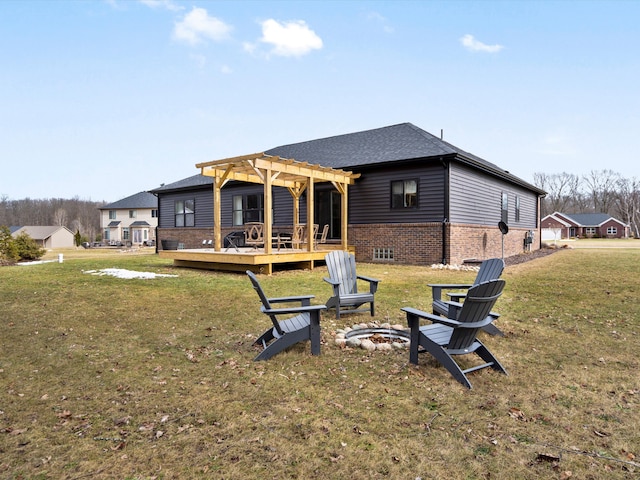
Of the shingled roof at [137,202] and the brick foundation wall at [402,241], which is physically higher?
the shingled roof at [137,202]

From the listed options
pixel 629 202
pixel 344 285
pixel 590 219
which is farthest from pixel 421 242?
pixel 629 202

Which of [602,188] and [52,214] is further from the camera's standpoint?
[52,214]

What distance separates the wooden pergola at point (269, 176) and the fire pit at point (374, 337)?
6.31 metres

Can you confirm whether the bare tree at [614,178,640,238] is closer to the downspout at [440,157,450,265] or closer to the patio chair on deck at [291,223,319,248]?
the downspout at [440,157,450,265]

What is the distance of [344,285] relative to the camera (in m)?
6.27

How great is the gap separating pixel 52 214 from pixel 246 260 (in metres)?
81.8

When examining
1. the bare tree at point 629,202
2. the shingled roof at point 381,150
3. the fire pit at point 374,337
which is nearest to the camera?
the fire pit at point 374,337

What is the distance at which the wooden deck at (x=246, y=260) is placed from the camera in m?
11.2

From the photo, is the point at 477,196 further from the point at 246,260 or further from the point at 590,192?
the point at 590,192

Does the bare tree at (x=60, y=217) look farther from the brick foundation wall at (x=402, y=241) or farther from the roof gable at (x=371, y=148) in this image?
the brick foundation wall at (x=402, y=241)

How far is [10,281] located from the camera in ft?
31.1

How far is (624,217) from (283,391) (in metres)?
84.2

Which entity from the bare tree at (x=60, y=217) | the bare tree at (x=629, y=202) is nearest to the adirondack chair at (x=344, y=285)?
the bare tree at (x=629, y=202)

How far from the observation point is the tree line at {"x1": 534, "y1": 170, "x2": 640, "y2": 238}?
69250 millimetres
